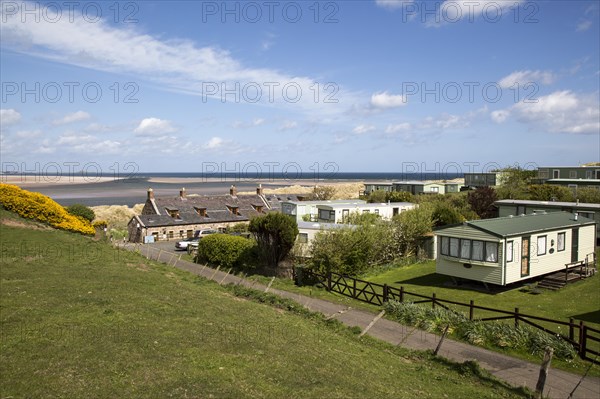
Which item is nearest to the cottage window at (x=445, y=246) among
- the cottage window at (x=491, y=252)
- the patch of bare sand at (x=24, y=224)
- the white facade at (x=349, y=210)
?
the cottage window at (x=491, y=252)

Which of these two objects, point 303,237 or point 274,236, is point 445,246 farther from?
point 303,237

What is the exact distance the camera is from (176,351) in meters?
13.5

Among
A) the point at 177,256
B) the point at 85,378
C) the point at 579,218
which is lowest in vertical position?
the point at 177,256

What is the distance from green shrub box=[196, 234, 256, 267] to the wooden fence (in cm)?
825

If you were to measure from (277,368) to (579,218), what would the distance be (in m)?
30.2

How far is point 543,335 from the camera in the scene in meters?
18.4

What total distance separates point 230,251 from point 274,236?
5797mm

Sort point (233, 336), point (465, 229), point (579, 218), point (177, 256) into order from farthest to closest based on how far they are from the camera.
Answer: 1. point (177, 256)
2. point (579, 218)
3. point (465, 229)
4. point (233, 336)

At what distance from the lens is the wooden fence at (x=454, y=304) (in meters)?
17.4

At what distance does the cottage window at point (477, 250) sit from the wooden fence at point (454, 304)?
3.86m

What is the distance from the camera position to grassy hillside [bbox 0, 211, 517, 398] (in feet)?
37.0

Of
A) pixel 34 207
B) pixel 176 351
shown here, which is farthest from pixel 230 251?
pixel 176 351

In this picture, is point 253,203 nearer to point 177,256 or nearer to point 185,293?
point 177,256

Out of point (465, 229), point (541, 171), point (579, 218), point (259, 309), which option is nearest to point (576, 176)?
point (541, 171)
